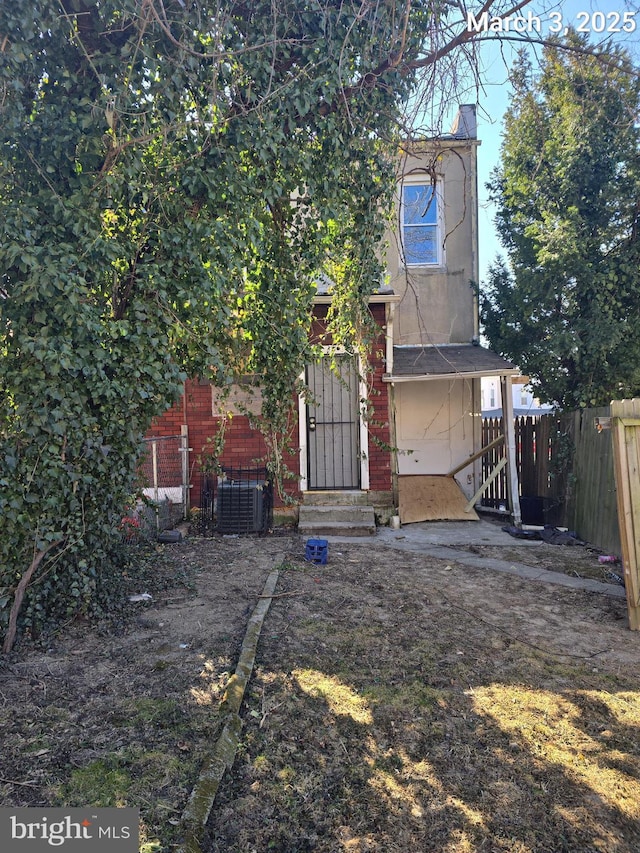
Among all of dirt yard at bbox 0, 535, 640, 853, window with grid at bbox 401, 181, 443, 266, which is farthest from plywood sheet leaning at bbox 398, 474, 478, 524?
A: window with grid at bbox 401, 181, 443, 266

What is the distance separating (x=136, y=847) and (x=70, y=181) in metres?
3.80

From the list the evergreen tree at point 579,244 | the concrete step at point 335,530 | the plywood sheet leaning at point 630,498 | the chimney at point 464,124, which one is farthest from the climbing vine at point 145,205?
the chimney at point 464,124

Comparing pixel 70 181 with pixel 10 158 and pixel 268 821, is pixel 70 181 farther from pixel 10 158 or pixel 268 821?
pixel 268 821

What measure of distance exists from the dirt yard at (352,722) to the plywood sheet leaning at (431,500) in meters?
3.89

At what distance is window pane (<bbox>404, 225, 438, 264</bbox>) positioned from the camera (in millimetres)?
10750

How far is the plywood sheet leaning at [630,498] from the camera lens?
460 cm

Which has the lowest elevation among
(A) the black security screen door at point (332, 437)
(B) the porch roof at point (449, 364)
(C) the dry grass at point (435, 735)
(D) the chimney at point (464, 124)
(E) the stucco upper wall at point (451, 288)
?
(C) the dry grass at point (435, 735)

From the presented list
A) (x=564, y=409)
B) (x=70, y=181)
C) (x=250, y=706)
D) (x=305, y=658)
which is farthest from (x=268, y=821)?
(x=564, y=409)

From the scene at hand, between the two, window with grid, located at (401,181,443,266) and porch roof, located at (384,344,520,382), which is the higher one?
window with grid, located at (401,181,443,266)

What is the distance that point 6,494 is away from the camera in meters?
3.55

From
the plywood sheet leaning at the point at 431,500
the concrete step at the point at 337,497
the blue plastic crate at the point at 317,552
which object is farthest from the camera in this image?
the plywood sheet leaning at the point at 431,500

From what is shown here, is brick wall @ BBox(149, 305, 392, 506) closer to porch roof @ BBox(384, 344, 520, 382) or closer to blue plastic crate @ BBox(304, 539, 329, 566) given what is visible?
porch roof @ BBox(384, 344, 520, 382)

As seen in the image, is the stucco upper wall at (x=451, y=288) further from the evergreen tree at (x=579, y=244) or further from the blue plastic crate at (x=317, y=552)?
the blue plastic crate at (x=317, y=552)

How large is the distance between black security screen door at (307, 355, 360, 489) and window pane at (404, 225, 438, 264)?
9.84 ft
